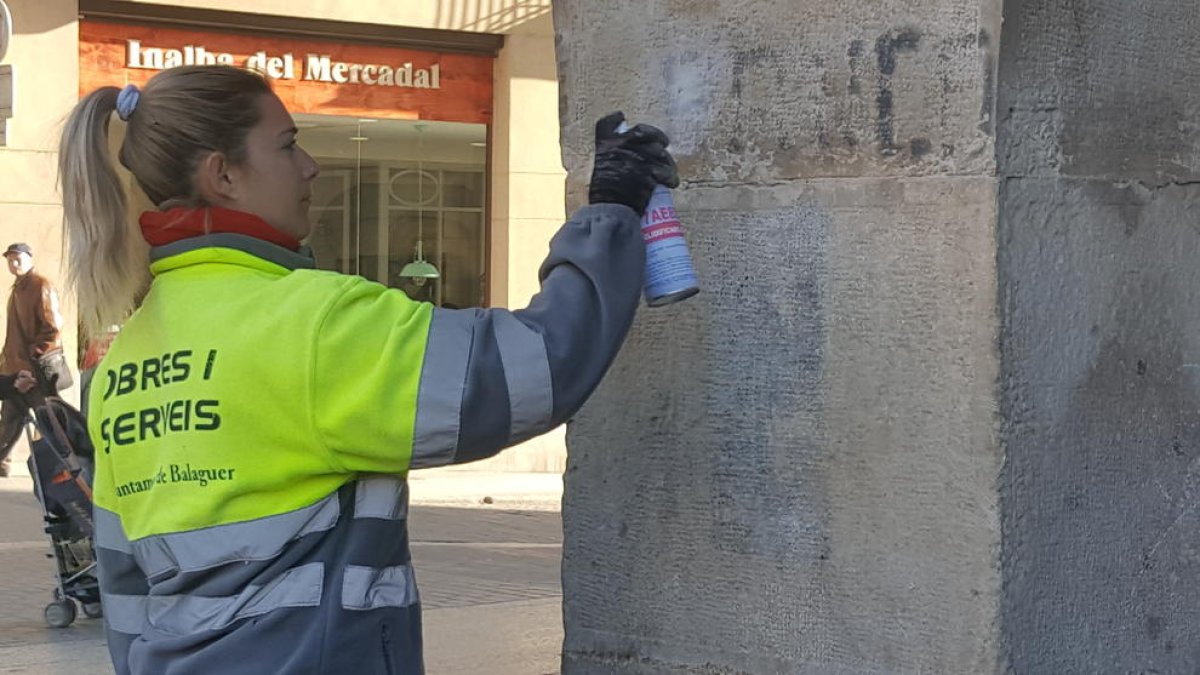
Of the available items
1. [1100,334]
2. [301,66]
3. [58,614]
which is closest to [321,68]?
[301,66]

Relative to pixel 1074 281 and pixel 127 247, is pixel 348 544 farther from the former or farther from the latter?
pixel 1074 281

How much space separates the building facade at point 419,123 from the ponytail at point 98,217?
1432 centimetres

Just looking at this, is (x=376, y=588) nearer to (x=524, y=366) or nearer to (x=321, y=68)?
(x=524, y=366)

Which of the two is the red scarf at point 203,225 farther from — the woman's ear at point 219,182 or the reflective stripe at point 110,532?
the reflective stripe at point 110,532

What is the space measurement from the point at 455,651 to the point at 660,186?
3840mm

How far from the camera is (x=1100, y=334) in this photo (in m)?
2.81

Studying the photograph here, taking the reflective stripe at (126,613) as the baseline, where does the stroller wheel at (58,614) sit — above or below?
below

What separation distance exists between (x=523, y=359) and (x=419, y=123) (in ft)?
52.4

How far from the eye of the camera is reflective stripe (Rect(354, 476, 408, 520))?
8.05ft

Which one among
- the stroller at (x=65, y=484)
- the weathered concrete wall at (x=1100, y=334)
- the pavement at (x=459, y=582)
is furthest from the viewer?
the stroller at (x=65, y=484)

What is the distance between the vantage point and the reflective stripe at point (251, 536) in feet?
7.89

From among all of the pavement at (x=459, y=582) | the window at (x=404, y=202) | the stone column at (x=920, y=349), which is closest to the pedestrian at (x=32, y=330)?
the pavement at (x=459, y=582)

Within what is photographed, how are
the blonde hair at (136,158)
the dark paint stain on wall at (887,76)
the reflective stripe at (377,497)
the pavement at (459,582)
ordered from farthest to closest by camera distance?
the pavement at (459,582) < the dark paint stain on wall at (887,76) < the blonde hair at (136,158) < the reflective stripe at (377,497)

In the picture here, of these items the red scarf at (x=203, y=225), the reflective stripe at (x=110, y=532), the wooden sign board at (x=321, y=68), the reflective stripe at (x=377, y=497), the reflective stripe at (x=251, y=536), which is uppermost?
the wooden sign board at (x=321, y=68)
